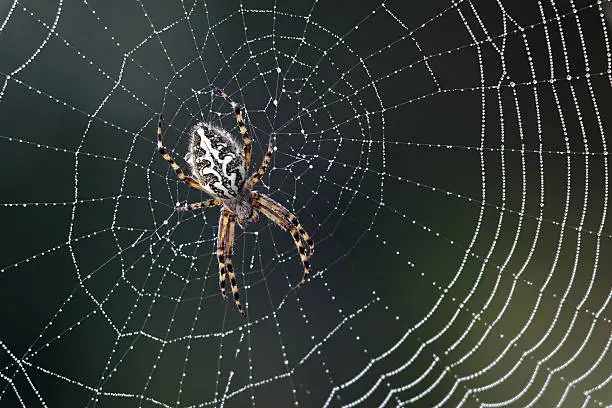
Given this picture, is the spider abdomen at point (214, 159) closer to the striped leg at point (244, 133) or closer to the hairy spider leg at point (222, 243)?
the striped leg at point (244, 133)

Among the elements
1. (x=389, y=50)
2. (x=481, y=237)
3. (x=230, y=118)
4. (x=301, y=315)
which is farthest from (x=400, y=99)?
(x=230, y=118)

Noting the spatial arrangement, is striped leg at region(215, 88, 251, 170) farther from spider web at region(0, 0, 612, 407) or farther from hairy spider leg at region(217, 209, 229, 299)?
spider web at region(0, 0, 612, 407)

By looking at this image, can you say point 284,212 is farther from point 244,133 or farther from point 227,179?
point 244,133

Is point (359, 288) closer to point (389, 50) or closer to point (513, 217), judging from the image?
point (513, 217)

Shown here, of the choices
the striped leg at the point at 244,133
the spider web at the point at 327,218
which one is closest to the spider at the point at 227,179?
the striped leg at the point at 244,133

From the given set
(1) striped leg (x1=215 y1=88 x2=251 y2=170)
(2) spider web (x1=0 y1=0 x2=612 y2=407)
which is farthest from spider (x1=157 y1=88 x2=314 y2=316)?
(2) spider web (x1=0 y1=0 x2=612 y2=407)
